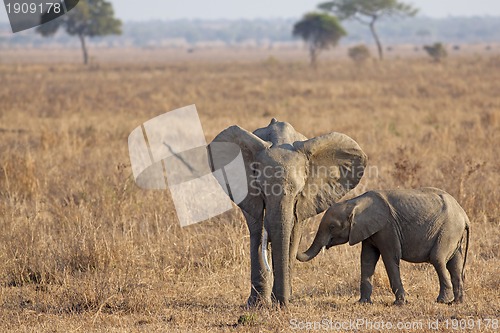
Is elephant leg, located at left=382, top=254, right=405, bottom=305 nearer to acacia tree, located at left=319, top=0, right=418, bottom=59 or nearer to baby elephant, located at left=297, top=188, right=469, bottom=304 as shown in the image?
baby elephant, located at left=297, top=188, right=469, bottom=304

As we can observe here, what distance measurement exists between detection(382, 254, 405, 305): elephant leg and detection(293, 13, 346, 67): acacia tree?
56099 mm

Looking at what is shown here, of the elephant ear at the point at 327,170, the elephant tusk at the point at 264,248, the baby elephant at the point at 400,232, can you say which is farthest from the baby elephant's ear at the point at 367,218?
the elephant tusk at the point at 264,248

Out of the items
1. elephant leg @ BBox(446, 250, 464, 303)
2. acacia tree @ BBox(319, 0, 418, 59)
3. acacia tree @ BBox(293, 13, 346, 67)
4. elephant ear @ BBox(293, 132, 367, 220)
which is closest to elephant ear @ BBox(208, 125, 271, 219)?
elephant ear @ BBox(293, 132, 367, 220)

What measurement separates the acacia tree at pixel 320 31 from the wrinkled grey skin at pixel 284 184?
184 ft

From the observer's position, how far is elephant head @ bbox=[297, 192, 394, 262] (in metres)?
6.28

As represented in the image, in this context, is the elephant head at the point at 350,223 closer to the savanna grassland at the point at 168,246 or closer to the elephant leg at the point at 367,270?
the elephant leg at the point at 367,270

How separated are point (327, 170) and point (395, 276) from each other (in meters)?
1.03

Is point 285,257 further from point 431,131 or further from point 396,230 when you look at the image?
point 431,131

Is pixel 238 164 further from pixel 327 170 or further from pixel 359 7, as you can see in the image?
pixel 359 7

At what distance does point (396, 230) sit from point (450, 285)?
657 millimetres

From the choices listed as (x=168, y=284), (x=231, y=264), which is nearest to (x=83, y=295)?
(x=168, y=284)

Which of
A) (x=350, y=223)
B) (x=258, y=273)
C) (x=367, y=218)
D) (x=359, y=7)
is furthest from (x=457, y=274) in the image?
(x=359, y=7)

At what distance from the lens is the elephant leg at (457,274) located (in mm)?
6617

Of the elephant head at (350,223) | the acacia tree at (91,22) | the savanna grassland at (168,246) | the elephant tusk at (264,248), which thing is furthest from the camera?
the acacia tree at (91,22)
